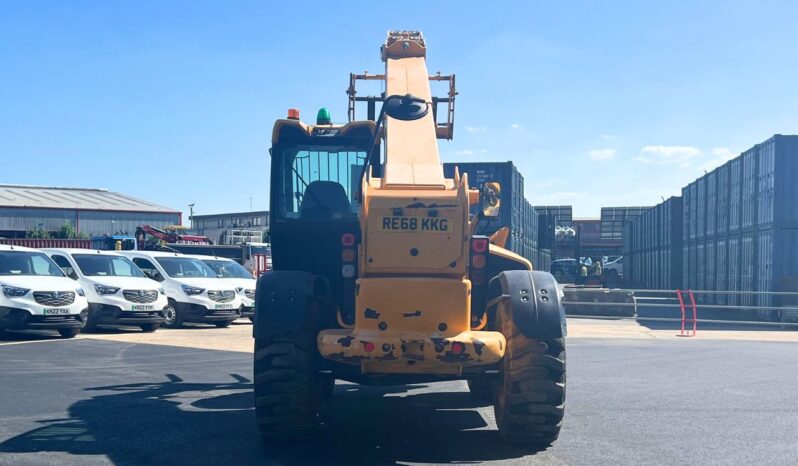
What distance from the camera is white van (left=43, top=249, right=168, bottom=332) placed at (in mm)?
17141

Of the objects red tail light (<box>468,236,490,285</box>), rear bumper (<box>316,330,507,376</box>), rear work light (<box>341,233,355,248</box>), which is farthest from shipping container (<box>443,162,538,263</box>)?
rear bumper (<box>316,330,507,376</box>)

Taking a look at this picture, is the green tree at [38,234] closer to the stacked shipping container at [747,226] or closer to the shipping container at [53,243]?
the shipping container at [53,243]

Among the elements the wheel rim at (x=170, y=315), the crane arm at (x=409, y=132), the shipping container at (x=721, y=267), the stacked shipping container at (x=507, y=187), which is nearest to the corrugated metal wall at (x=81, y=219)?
the wheel rim at (x=170, y=315)

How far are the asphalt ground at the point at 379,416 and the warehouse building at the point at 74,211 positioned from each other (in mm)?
53905

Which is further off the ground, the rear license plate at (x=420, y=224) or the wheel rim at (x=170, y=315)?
the rear license plate at (x=420, y=224)

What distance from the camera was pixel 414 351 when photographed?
6.10 m

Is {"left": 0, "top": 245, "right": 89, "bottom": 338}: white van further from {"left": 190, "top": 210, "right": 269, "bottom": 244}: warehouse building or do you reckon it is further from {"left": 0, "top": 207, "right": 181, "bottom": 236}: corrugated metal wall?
{"left": 0, "top": 207, "right": 181, "bottom": 236}: corrugated metal wall

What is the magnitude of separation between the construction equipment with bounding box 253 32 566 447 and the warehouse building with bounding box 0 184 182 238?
193 ft

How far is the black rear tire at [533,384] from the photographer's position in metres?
6.48

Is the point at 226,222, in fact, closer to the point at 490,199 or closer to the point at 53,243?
the point at 53,243

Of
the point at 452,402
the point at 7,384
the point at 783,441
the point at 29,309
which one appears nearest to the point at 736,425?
the point at 783,441

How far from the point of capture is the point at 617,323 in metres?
22.1

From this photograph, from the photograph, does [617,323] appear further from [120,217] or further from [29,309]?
[120,217]

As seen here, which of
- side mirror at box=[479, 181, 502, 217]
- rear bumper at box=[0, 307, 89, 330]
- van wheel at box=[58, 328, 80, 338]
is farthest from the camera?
van wheel at box=[58, 328, 80, 338]
